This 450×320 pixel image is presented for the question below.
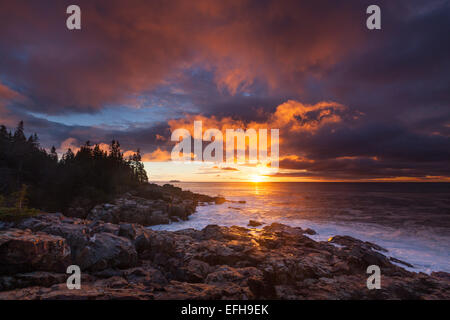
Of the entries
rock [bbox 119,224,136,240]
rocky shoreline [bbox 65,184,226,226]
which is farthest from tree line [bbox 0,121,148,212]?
rock [bbox 119,224,136,240]

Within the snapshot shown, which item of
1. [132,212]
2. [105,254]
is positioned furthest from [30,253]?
[132,212]

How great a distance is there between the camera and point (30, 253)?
772 cm

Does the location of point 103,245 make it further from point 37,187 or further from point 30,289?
point 37,187

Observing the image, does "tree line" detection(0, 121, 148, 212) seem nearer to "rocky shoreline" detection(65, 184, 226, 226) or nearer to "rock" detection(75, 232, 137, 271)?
"rocky shoreline" detection(65, 184, 226, 226)

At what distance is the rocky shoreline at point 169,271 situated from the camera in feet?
23.5

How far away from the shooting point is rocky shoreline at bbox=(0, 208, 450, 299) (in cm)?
716

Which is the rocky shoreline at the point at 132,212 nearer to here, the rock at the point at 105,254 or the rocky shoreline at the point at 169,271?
the rocky shoreline at the point at 169,271

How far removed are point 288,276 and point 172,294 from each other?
6.27 metres

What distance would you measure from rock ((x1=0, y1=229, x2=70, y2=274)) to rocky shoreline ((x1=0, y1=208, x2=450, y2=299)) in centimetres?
3

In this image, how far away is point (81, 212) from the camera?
3366 centimetres

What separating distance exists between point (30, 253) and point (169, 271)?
6368 millimetres

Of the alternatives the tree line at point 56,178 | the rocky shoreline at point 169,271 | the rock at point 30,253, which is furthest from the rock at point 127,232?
the tree line at point 56,178

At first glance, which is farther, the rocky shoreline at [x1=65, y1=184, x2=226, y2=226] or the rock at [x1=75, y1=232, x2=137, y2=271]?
the rocky shoreline at [x1=65, y1=184, x2=226, y2=226]

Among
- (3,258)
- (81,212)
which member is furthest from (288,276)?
(81,212)
